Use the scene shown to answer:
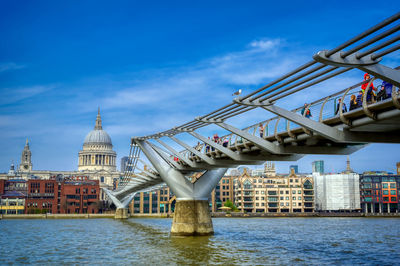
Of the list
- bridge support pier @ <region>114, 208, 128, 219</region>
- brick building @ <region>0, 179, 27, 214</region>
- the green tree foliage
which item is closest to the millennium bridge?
bridge support pier @ <region>114, 208, 128, 219</region>

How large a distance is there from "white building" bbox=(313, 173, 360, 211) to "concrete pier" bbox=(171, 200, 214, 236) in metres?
90.1

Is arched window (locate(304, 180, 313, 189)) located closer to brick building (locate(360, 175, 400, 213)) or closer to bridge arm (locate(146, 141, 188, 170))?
brick building (locate(360, 175, 400, 213))

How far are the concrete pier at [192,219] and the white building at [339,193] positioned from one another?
90.1 m

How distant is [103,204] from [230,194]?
38.9m

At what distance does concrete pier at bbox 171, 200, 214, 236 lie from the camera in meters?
39.8

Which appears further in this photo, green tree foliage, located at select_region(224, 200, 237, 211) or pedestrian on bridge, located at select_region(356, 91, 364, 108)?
green tree foliage, located at select_region(224, 200, 237, 211)

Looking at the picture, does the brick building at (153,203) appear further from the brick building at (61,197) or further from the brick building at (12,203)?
the brick building at (12,203)

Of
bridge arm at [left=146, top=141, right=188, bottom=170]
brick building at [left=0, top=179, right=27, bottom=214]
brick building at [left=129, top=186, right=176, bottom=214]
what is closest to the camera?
bridge arm at [left=146, top=141, right=188, bottom=170]

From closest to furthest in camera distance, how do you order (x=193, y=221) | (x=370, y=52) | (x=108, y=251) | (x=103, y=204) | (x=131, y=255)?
(x=370, y=52)
(x=131, y=255)
(x=108, y=251)
(x=193, y=221)
(x=103, y=204)

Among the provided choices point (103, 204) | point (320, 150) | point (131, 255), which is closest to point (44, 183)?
point (103, 204)

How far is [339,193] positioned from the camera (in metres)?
124

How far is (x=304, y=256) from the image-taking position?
89.1 feet

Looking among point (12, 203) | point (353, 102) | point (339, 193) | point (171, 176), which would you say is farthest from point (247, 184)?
point (353, 102)

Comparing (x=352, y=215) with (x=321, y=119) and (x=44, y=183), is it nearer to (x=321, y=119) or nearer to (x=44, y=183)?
(x=44, y=183)
